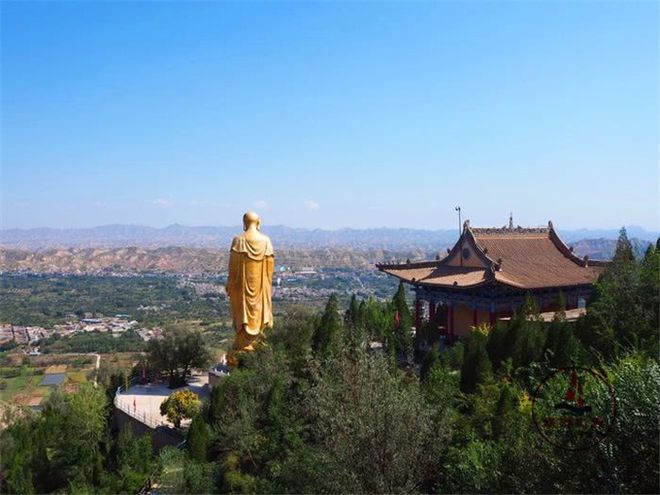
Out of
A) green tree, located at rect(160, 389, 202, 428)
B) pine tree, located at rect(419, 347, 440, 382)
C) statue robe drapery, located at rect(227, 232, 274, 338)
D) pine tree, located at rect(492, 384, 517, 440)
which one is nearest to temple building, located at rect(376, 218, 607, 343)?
statue robe drapery, located at rect(227, 232, 274, 338)

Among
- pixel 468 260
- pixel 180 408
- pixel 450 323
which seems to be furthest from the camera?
pixel 468 260

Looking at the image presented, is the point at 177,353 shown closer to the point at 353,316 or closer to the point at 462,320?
the point at 353,316

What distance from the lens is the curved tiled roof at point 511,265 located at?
58.6ft

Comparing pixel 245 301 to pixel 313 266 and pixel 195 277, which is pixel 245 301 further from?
pixel 313 266

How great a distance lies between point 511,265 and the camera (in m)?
18.8

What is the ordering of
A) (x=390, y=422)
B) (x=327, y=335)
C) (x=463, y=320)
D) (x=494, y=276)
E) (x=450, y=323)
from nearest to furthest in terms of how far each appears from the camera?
(x=390, y=422)
(x=327, y=335)
(x=494, y=276)
(x=463, y=320)
(x=450, y=323)

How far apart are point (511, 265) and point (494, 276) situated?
208 centimetres

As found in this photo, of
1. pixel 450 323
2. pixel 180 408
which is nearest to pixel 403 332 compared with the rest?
pixel 450 323

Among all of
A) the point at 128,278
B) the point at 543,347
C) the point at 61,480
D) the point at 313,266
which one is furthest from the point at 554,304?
the point at 313,266

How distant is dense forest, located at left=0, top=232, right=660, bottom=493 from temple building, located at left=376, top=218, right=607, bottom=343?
1482mm

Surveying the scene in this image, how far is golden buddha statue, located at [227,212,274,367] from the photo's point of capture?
55.8 feet

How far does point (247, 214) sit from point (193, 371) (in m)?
5.89

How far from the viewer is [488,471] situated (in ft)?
24.2

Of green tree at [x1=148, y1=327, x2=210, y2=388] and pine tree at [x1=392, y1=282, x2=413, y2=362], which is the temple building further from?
green tree at [x1=148, y1=327, x2=210, y2=388]
